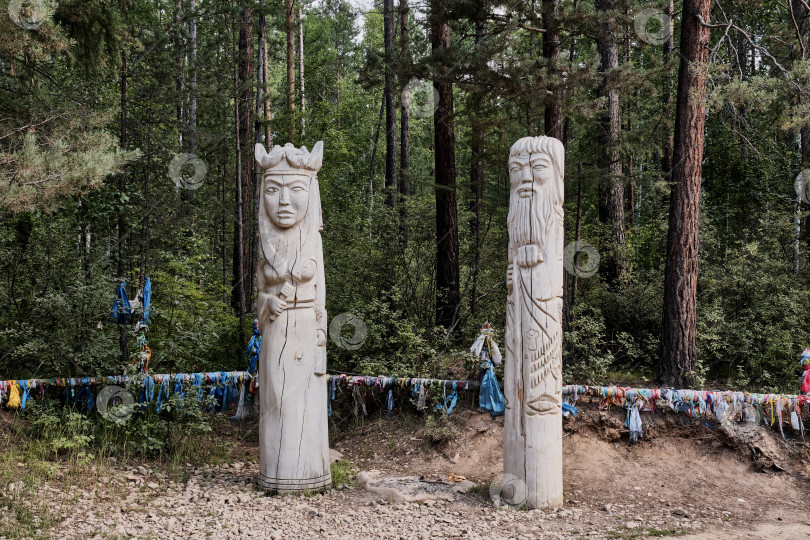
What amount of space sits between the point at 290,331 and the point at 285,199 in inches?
56.5

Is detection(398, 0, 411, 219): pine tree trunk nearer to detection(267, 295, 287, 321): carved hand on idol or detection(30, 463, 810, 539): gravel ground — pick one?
detection(267, 295, 287, 321): carved hand on idol

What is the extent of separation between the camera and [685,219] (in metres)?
9.14

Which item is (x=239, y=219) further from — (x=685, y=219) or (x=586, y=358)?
(x=685, y=219)

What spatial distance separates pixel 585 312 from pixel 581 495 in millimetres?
5964

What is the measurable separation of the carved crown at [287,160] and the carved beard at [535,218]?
2312 mm

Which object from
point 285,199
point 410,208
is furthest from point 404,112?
point 285,199

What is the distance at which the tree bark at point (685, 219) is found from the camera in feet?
29.6

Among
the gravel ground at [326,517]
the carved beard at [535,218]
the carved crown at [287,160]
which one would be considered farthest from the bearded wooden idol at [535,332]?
the carved crown at [287,160]

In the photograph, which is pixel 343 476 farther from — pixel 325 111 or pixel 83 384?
pixel 325 111

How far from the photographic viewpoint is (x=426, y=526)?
19.3ft

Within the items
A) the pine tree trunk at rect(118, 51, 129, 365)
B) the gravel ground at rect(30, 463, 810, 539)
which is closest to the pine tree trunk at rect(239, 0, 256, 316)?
the pine tree trunk at rect(118, 51, 129, 365)

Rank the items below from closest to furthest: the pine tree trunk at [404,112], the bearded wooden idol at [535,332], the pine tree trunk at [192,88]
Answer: the bearded wooden idol at [535,332] → the pine tree trunk at [404,112] → the pine tree trunk at [192,88]

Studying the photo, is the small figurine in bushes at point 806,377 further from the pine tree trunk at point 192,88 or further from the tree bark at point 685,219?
the pine tree trunk at point 192,88

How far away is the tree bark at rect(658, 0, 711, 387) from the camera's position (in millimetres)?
9031
